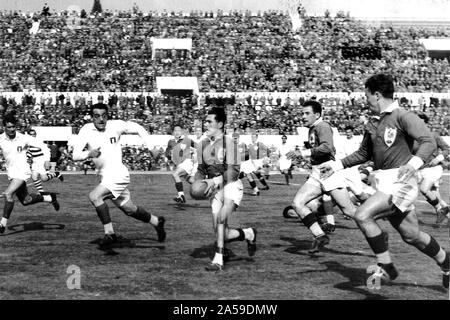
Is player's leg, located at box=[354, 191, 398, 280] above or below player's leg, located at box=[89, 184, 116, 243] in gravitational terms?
above

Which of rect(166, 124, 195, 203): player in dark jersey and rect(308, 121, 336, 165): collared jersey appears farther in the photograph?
rect(166, 124, 195, 203): player in dark jersey

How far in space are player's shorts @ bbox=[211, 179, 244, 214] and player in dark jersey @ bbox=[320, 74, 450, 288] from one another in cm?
197

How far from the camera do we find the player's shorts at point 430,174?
13.2 meters

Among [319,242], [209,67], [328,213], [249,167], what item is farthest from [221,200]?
[209,67]

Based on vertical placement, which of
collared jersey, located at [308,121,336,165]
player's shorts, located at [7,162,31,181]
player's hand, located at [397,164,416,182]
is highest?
player's hand, located at [397,164,416,182]

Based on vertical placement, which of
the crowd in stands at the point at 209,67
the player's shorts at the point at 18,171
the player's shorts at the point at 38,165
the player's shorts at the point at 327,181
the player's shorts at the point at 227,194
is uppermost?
the player's shorts at the point at 227,194

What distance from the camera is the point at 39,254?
9219 millimetres

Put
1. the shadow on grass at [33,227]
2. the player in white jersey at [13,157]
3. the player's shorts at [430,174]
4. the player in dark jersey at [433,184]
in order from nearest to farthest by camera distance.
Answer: the player in white jersey at [13,157]
the shadow on grass at [33,227]
the player in dark jersey at [433,184]
the player's shorts at [430,174]

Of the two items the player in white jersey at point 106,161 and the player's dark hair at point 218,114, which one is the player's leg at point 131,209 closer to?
the player in white jersey at point 106,161

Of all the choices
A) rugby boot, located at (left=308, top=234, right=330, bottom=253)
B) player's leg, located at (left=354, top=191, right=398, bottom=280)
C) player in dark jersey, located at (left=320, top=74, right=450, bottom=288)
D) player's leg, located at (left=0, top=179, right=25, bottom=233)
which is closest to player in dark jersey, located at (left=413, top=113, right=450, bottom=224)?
rugby boot, located at (left=308, top=234, right=330, bottom=253)

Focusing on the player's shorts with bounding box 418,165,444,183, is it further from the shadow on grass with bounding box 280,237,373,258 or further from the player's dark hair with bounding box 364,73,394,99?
the player's dark hair with bounding box 364,73,394,99

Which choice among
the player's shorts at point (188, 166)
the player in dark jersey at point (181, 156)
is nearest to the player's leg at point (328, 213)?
the player in dark jersey at point (181, 156)

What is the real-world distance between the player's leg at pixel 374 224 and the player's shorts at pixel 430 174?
6622mm

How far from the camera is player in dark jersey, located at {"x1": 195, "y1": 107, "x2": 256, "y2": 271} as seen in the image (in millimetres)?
8219
